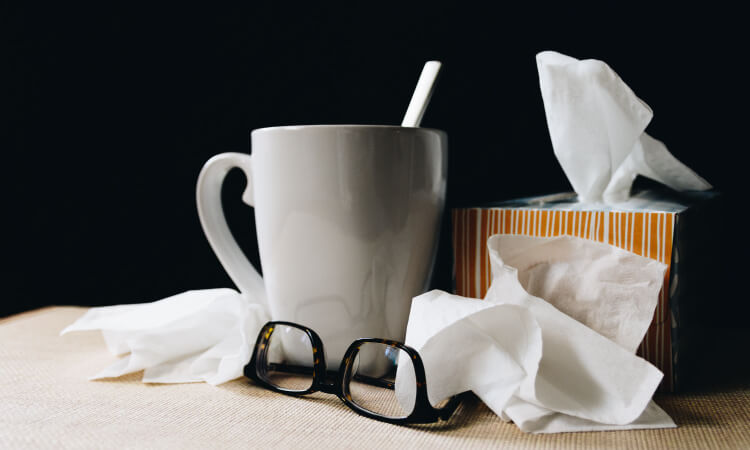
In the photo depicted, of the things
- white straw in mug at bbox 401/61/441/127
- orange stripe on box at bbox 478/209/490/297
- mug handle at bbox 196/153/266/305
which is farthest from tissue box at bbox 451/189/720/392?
mug handle at bbox 196/153/266/305

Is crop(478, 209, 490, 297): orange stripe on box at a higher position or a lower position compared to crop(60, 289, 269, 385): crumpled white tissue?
higher

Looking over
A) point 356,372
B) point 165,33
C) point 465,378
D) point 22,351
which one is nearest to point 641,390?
point 465,378

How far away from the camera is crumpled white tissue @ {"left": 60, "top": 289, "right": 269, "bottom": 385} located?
54cm

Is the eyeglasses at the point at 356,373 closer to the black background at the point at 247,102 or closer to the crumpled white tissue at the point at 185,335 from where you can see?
the crumpled white tissue at the point at 185,335

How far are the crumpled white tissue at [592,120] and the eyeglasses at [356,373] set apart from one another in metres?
0.23

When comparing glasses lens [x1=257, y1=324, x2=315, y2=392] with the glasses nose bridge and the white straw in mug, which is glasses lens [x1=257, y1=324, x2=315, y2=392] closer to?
the glasses nose bridge

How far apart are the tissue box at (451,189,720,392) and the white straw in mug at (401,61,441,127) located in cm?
10

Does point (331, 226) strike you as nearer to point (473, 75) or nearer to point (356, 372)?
point (356, 372)

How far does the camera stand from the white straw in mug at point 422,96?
1.89 feet

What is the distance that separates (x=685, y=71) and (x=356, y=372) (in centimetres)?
50

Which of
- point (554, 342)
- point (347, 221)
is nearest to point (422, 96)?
point (347, 221)

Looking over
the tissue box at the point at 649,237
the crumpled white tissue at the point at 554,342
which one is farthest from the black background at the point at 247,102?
the crumpled white tissue at the point at 554,342

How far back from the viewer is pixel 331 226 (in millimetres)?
511

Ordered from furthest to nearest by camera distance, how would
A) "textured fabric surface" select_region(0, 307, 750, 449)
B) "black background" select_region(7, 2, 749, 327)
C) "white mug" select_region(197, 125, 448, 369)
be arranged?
1. "black background" select_region(7, 2, 749, 327)
2. "white mug" select_region(197, 125, 448, 369)
3. "textured fabric surface" select_region(0, 307, 750, 449)
